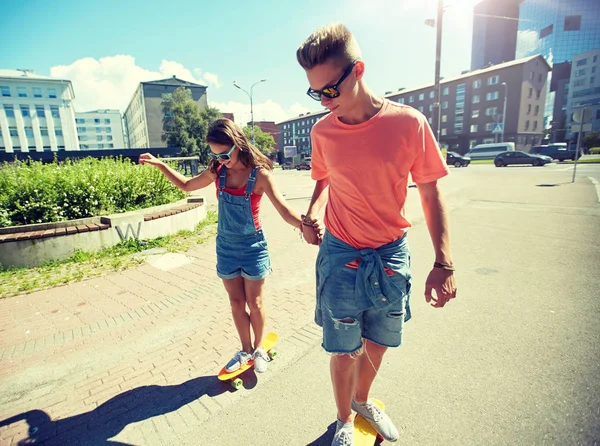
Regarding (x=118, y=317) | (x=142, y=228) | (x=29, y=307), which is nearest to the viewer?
(x=118, y=317)

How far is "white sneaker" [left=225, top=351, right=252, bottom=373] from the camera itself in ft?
8.14

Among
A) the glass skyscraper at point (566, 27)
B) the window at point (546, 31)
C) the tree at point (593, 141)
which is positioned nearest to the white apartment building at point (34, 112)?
the tree at point (593, 141)

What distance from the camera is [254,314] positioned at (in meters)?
2.59

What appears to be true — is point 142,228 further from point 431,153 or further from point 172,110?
point 172,110

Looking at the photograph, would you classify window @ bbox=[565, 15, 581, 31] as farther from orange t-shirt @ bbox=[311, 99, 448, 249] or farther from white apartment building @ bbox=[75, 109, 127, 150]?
white apartment building @ bbox=[75, 109, 127, 150]

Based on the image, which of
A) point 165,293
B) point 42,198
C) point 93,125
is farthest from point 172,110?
point 93,125

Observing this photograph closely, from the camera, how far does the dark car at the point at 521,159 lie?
26.7 m

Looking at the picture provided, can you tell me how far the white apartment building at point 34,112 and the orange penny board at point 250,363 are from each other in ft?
292

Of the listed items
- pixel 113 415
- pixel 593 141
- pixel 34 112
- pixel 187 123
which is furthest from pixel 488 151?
pixel 34 112

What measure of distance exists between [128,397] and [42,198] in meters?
5.38

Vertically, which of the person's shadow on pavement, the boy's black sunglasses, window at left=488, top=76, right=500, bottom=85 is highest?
window at left=488, top=76, right=500, bottom=85

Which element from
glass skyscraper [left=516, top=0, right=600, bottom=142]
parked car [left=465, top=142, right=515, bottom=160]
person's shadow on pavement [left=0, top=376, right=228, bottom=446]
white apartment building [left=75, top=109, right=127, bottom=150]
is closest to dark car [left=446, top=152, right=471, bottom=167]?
parked car [left=465, top=142, right=515, bottom=160]

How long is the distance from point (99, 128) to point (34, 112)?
44.9 meters

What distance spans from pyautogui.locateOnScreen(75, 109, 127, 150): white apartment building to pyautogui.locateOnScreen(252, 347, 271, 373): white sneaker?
13160cm
